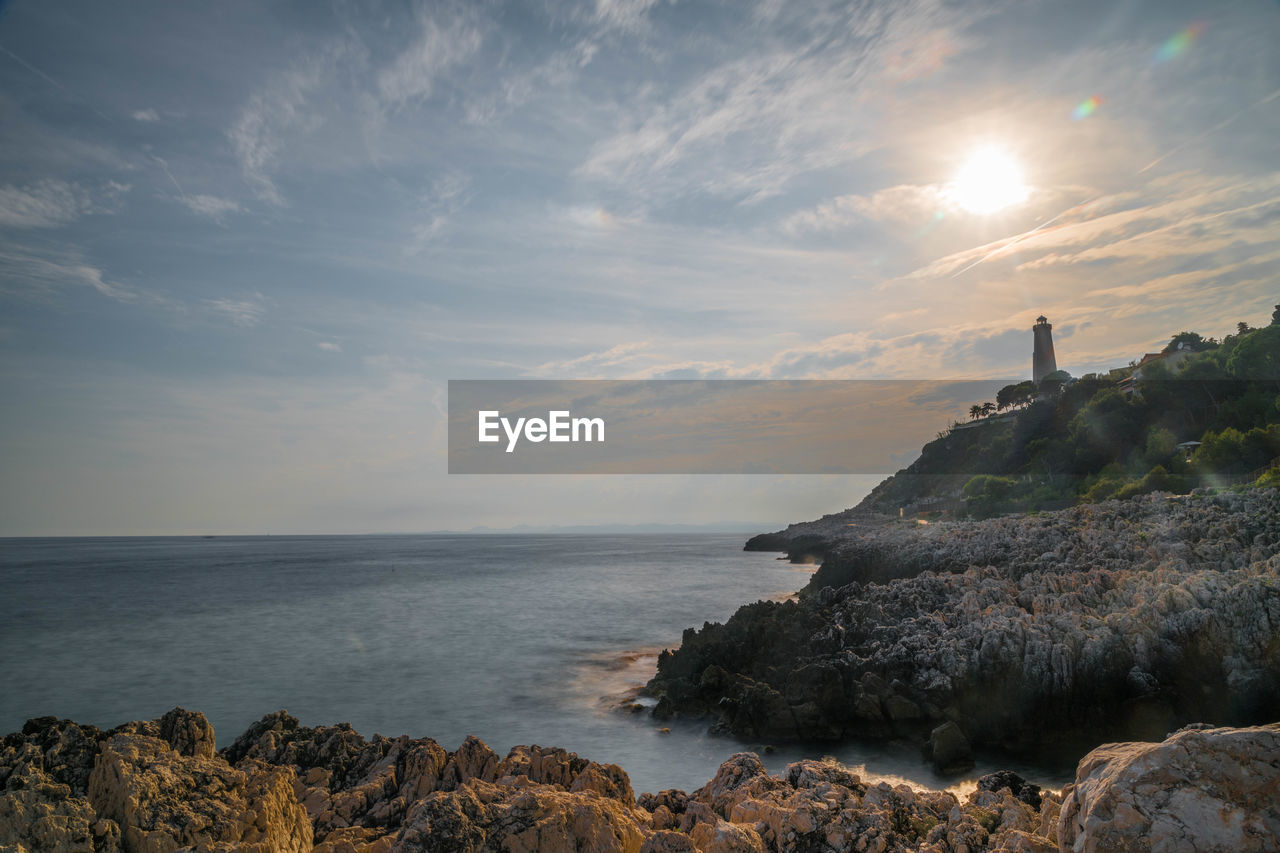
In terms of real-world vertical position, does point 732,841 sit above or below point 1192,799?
below

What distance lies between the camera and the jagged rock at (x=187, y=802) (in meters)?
4.68

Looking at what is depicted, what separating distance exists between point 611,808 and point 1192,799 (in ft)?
12.2

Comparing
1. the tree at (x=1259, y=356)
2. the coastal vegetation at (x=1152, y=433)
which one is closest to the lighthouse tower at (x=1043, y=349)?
the coastal vegetation at (x=1152, y=433)

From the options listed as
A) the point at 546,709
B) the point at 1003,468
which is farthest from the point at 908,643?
the point at 1003,468

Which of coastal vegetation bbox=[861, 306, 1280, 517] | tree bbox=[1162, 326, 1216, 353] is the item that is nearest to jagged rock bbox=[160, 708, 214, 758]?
coastal vegetation bbox=[861, 306, 1280, 517]

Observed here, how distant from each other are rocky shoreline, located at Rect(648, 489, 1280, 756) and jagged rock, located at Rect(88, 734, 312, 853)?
9184 mm

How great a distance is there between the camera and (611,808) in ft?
17.2

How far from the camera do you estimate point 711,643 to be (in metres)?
15.9

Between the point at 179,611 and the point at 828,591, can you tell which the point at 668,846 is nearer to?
the point at 828,591

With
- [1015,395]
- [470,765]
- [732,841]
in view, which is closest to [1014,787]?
[732,841]

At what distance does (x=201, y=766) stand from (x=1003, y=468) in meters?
73.4

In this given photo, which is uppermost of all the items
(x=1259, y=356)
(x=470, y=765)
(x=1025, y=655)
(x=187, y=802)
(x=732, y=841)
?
(x=1259, y=356)

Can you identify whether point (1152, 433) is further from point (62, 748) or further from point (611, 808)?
point (62, 748)

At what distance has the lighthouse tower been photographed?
91.2 metres
